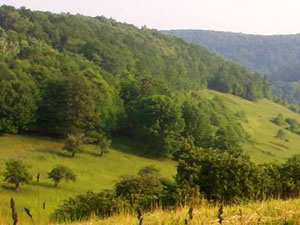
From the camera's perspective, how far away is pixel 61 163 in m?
71.9

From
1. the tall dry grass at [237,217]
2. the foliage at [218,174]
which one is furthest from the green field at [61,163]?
the tall dry grass at [237,217]

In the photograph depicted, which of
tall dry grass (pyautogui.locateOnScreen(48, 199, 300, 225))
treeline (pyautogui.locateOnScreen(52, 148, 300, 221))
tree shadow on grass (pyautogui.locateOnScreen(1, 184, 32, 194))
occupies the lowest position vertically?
A: tree shadow on grass (pyautogui.locateOnScreen(1, 184, 32, 194))

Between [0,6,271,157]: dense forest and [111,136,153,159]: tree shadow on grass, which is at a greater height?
[0,6,271,157]: dense forest

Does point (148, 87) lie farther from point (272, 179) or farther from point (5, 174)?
point (272, 179)

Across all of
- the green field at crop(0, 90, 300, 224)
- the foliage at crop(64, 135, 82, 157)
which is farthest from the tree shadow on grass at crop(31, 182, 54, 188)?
the foliage at crop(64, 135, 82, 157)

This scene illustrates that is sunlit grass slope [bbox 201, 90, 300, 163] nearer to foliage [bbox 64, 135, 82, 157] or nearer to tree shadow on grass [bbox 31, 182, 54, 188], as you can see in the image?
foliage [bbox 64, 135, 82, 157]

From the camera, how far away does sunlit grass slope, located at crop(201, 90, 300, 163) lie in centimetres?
11806

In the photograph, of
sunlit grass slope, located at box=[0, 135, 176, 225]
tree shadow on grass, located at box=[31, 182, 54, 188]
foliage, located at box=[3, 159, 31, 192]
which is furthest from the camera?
tree shadow on grass, located at box=[31, 182, 54, 188]

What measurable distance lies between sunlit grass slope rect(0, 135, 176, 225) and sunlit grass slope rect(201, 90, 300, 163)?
104 ft

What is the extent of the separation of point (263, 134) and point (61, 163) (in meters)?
90.9

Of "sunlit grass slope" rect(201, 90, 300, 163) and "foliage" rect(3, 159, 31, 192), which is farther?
"sunlit grass slope" rect(201, 90, 300, 163)

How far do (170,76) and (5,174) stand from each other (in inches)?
5087

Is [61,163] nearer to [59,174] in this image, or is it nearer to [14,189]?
[59,174]

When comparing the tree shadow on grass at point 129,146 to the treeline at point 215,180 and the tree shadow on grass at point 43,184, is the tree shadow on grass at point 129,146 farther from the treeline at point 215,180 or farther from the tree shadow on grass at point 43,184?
the treeline at point 215,180
